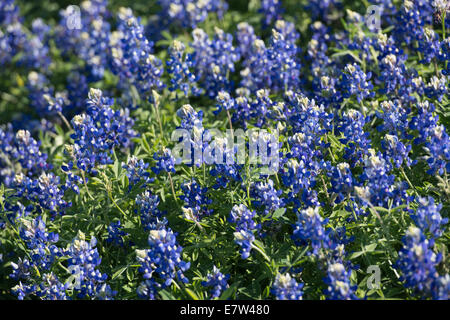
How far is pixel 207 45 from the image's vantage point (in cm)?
690

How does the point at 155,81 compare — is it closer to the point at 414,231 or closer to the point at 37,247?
the point at 37,247

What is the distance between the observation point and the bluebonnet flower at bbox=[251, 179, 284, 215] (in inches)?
181

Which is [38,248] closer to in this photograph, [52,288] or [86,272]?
[52,288]

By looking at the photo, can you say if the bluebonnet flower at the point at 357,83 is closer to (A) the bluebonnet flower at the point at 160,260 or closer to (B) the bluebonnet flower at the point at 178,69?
(B) the bluebonnet flower at the point at 178,69

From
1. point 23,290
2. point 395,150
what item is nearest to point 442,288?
point 395,150

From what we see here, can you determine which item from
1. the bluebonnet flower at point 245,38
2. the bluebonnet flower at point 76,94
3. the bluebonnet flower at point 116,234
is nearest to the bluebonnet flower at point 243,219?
the bluebonnet flower at point 116,234

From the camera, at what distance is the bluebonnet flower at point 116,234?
5141 millimetres

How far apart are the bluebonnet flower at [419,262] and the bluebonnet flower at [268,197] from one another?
1133mm

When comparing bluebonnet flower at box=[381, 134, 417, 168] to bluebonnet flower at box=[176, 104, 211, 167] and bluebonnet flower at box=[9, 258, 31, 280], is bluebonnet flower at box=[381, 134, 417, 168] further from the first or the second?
bluebonnet flower at box=[9, 258, 31, 280]

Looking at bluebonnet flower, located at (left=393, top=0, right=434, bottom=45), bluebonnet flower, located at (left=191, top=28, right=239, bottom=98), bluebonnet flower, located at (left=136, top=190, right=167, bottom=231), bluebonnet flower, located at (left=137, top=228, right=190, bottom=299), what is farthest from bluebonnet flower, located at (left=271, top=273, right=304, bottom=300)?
bluebonnet flower, located at (left=393, top=0, right=434, bottom=45)

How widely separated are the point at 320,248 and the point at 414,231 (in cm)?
73

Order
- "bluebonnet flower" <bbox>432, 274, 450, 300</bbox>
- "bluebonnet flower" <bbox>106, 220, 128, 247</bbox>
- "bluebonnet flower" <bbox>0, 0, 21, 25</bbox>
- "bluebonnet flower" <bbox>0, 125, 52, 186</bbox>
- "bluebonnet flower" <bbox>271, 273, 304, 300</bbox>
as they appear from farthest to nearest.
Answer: "bluebonnet flower" <bbox>0, 0, 21, 25</bbox> < "bluebonnet flower" <bbox>0, 125, 52, 186</bbox> < "bluebonnet flower" <bbox>106, 220, 128, 247</bbox> < "bluebonnet flower" <bbox>271, 273, 304, 300</bbox> < "bluebonnet flower" <bbox>432, 274, 450, 300</bbox>

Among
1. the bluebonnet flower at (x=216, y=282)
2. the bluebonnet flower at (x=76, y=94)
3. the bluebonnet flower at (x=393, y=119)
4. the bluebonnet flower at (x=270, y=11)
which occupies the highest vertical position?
the bluebonnet flower at (x=270, y=11)

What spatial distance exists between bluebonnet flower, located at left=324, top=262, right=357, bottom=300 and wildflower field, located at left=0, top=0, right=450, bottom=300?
0.04 feet
